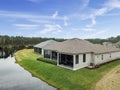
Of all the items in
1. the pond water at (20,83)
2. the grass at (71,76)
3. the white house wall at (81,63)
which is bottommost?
the pond water at (20,83)

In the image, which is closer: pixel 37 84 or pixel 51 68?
pixel 37 84

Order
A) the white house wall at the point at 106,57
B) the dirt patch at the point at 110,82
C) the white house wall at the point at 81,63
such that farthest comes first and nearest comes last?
the white house wall at the point at 106,57 → the white house wall at the point at 81,63 → the dirt patch at the point at 110,82

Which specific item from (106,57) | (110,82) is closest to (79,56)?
(106,57)

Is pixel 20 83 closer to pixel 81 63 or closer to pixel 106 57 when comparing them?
pixel 81 63

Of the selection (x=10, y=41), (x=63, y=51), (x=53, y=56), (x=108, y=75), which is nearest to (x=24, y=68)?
(x=53, y=56)

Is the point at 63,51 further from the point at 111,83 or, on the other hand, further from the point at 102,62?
the point at 111,83

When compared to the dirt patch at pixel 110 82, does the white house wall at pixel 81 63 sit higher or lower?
higher

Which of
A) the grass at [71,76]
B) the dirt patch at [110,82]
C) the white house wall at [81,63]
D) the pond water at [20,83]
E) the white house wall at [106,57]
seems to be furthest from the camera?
the white house wall at [106,57]

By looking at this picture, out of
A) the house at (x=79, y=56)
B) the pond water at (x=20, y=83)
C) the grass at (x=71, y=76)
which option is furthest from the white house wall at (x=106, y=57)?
the pond water at (x=20, y=83)

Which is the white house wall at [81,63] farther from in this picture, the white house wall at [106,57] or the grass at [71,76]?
the white house wall at [106,57]
